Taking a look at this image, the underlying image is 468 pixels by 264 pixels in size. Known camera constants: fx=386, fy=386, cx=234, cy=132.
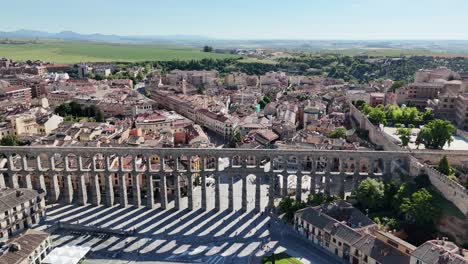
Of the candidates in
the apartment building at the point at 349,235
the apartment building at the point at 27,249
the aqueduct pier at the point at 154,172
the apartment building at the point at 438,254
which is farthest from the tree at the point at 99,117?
the apartment building at the point at 438,254

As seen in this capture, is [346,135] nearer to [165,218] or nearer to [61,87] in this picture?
[165,218]

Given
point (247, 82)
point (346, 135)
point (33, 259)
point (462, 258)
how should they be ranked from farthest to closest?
point (247, 82) < point (346, 135) < point (33, 259) < point (462, 258)

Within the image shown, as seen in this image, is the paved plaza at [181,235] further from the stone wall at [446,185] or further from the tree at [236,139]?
the tree at [236,139]

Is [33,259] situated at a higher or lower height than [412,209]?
lower

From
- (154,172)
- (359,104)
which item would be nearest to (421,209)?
(154,172)

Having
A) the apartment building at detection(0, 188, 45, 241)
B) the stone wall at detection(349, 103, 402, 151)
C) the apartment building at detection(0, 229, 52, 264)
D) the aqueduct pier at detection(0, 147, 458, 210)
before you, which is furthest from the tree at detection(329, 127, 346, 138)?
the apartment building at detection(0, 229, 52, 264)

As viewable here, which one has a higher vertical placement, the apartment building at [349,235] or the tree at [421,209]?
the tree at [421,209]

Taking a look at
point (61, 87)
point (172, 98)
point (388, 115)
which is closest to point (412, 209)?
point (388, 115)
